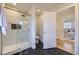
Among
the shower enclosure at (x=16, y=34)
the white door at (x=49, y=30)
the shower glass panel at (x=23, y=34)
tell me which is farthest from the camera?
the white door at (x=49, y=30)

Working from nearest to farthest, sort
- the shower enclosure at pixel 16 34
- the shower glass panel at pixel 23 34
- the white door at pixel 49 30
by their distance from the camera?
the shower enclosure at pixel 16 34 < the shower glass panel at pixel 23 34 < the white door at pixel 49 30

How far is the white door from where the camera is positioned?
4793mm

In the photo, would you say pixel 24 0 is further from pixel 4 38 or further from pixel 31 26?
pixel 31 26

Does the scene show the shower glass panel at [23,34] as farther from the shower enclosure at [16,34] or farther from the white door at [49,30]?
the white door at [49,30]

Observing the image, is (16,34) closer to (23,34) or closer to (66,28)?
(23,34)

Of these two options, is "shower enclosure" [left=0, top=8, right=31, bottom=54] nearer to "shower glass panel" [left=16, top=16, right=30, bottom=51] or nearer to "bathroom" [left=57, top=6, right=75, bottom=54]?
"shower glass panel" [left=16, top=16, right=30, bottom=51]

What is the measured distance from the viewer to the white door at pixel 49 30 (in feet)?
15.7

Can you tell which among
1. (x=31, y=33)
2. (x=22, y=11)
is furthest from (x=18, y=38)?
(x=22, y=11)

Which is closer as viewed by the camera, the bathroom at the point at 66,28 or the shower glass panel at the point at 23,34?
the shower glass panel at the point at 23,34

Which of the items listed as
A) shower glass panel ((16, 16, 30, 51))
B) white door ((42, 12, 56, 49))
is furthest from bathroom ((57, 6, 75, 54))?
shower glass panel ((16, 16, 30, 51))

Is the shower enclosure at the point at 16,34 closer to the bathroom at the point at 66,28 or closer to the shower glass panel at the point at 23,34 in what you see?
the shower glass panel at the point at 23,34

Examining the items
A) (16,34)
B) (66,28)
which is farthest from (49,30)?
(16,34)

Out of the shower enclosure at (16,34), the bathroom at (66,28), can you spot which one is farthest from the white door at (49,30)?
the shower enclosure at (16,34)

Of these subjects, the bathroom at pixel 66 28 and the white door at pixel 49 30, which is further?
the white door at pixel 49 30
